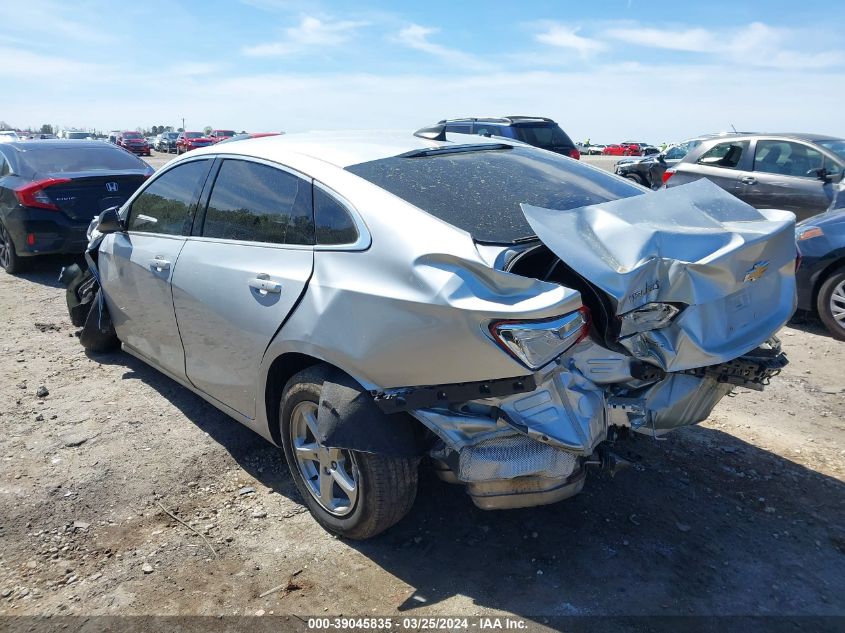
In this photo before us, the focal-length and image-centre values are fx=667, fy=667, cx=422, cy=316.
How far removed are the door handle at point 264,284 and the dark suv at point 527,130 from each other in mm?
11306

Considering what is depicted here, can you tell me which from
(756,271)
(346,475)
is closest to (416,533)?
(346,475)

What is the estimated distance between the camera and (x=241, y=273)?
324cm

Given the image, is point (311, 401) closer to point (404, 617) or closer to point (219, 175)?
point (404, 617)

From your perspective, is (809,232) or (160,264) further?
(809,232)

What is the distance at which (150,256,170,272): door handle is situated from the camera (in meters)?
3.81

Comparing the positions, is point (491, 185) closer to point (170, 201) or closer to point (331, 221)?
point (331, 221)

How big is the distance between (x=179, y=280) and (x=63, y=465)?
48.7 inches

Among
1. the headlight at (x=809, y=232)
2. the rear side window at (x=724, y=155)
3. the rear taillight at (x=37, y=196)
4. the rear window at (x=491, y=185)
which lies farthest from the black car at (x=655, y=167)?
the rear window at (x=491, y=185)

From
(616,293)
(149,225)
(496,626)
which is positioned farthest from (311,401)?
(149,225)

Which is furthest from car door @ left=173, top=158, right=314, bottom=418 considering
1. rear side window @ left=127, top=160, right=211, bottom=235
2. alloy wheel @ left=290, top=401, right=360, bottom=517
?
alloy wheel @ left=290, top=401, right=360, bottom=517

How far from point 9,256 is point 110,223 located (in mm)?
4885

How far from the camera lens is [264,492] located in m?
3.48

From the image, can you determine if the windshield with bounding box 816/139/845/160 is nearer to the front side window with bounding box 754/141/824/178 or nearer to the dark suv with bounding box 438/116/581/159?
the front side window with bounding box 754/141/824/178

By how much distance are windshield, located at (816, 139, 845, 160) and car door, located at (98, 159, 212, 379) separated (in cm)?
837
